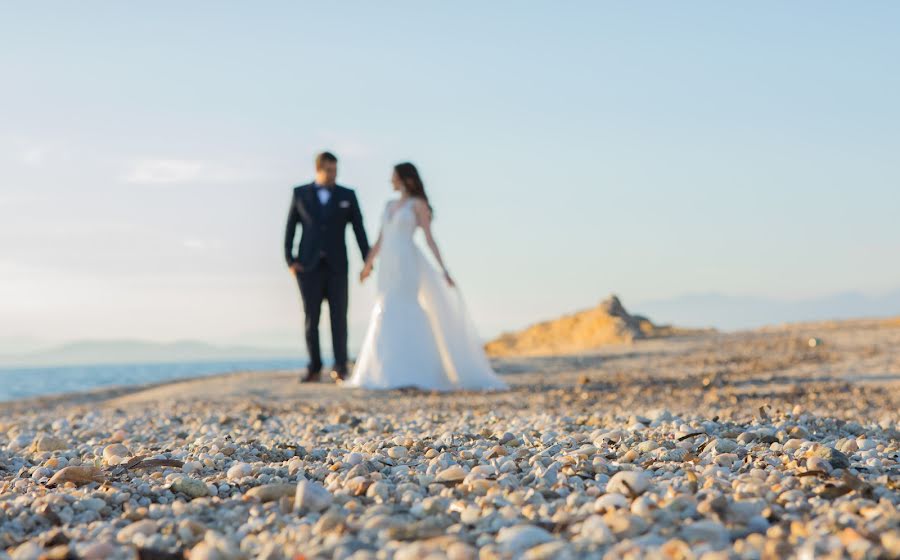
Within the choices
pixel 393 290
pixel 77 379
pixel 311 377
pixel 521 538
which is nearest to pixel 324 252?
pixel 393 290

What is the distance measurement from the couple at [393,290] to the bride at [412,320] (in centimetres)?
1

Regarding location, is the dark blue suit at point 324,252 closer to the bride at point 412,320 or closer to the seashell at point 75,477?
the bride at point 412,320

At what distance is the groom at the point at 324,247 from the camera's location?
11.1 meters

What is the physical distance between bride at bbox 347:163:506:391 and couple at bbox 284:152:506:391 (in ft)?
0.04

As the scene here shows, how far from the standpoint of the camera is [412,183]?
35.0 feet

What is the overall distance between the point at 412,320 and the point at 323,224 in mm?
1634

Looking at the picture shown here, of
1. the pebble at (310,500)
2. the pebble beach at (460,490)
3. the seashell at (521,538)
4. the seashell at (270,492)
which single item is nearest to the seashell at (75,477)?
the pebble beach at (460,490)

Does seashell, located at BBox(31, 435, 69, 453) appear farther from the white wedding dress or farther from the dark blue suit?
the dark blue suit

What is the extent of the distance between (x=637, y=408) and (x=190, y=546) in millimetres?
6214

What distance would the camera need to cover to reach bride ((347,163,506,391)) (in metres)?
10.6

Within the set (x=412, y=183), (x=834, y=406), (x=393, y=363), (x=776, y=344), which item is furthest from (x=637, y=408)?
(x=776, y=344)

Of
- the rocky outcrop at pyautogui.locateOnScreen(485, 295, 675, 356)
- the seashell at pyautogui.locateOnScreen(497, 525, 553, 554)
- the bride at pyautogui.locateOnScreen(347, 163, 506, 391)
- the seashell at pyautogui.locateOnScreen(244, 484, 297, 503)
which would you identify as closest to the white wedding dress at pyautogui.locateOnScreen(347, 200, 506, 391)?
the bride at pyautogui.locateOnScreen(347, 163, 506, 391)

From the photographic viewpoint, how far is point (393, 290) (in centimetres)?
1085

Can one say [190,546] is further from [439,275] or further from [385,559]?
[439,275]
